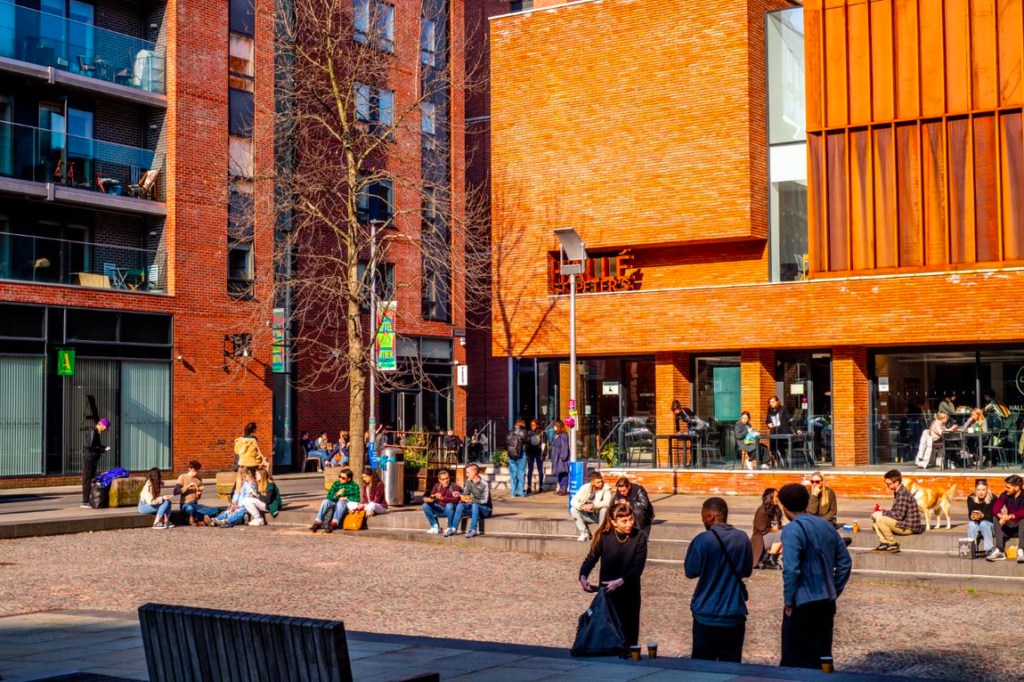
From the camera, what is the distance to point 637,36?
32750 mm

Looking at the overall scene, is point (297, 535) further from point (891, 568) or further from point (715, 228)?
point (715, 228)

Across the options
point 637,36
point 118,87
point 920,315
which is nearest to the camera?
point 920,315

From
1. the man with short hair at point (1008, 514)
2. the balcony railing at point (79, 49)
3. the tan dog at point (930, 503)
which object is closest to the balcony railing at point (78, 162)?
→ the balcony railing at point (79, 49)

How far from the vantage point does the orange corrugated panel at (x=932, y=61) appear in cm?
2886

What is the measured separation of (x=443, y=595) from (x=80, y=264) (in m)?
23.9

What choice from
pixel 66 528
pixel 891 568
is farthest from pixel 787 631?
pixel 66 528

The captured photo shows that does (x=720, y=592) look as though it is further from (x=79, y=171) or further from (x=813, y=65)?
(x=79, y=171)

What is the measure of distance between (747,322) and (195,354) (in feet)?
57.2

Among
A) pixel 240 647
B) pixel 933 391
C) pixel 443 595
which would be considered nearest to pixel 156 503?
pixel 443 595

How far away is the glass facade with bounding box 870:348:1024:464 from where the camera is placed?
28344 mm

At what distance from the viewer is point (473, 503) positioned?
22078 mm

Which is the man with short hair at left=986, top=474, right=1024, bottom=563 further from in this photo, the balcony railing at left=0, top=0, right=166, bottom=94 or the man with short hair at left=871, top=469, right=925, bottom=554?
the balcony railing at left=0, top=0, right=166, bottom=94

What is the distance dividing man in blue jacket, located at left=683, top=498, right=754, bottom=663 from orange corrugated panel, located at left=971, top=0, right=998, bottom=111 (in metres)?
22.8

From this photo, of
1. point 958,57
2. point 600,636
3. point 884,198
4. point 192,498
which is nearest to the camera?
point 600,636
